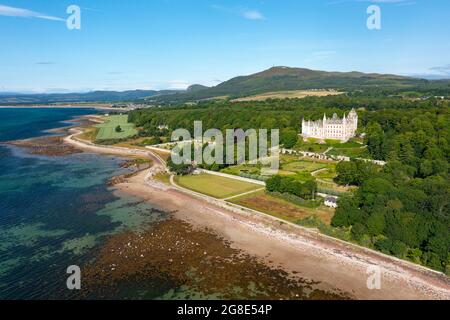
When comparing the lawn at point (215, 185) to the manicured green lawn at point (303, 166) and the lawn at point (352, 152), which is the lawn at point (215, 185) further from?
the lawn at point (352, 152)

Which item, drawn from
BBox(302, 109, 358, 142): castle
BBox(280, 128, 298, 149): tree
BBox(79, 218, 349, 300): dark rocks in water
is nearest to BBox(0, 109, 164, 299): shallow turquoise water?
BBox(79, 218, 349, 300): dark rocks in water

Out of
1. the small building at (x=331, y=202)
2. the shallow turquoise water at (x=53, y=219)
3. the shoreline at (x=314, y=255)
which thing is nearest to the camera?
the shoreline at (x=314, y=255)

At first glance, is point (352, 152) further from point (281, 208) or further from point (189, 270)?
point (189, 270)

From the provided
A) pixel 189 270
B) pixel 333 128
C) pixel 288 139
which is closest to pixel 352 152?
pixel 333 128

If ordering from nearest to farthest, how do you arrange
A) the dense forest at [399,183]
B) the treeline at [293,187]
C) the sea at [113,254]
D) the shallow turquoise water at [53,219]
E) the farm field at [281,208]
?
the sea at [113,254]
the shallow turquoise water at [53,219]
the dense forest at [399,183]
the farm field at [281,208]
the treeline at [293,187]

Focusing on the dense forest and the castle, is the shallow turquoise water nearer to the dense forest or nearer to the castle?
the dense forest

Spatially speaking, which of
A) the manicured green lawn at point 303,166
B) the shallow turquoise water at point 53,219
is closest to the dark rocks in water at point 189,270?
the shallow turquoise water at point 53,219

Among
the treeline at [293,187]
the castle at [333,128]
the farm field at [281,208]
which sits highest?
the castle at [333,128]
